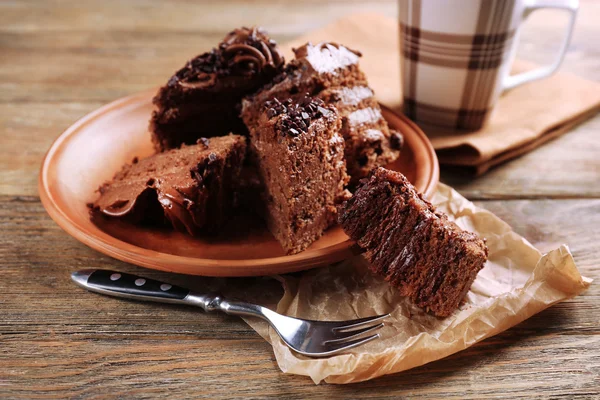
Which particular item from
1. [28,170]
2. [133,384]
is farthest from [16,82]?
[133,384]

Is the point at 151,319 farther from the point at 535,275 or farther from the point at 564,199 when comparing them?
the point at 564,199

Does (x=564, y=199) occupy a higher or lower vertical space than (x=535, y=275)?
lower

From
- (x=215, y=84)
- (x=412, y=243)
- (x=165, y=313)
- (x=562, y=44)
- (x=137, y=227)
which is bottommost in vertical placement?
(x=165, y=313)

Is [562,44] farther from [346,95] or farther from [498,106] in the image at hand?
[346,95]

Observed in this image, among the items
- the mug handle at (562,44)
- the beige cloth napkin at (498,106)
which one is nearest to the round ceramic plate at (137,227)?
the beige cloth napkin at (498,106)

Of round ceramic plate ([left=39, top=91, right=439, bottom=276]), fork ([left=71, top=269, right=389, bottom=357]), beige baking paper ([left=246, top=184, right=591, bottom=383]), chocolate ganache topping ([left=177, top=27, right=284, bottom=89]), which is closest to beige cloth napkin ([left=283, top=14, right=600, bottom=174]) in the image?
round ceramic plate ([left=39, top=91, right=439, bottom=276])

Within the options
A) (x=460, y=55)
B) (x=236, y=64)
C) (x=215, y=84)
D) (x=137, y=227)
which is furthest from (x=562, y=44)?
(x=137, y=227)
